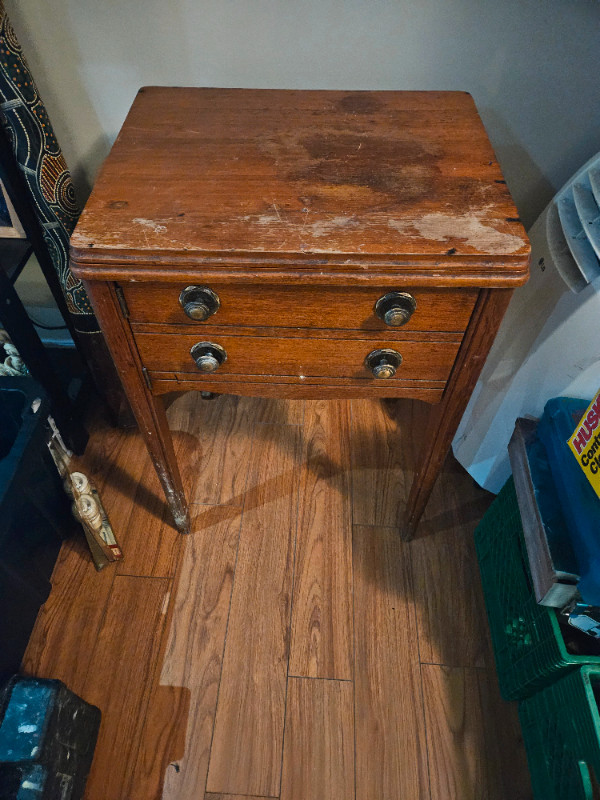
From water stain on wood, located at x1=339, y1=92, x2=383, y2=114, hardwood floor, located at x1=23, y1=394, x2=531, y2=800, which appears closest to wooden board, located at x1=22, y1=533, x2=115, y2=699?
hardwood floor, located at x1=23, y1=394, x2=531, y2=800

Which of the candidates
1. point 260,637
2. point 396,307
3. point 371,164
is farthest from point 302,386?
point 260,637

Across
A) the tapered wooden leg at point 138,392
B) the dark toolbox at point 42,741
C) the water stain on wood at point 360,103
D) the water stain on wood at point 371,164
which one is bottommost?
the dark toolbox at point 42,741

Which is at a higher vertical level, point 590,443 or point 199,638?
point 590,443

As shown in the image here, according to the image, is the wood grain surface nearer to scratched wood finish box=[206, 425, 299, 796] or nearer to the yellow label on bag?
scratched wood finish box=[206, 425, 299, 796]

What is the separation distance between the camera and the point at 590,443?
75cm

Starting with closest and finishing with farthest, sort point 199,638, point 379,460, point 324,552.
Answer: point 199,638, point 324,552, point 379,460

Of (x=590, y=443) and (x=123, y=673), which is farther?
(x=123, y=673)

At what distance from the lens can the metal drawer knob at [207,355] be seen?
0.81 m

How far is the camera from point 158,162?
789mm

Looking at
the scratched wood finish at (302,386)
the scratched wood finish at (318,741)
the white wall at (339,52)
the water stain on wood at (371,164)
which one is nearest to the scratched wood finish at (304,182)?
the water stain on wood at (371,164)

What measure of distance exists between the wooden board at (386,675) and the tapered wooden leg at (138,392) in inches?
17.4

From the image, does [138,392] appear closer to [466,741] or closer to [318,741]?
[318,741]

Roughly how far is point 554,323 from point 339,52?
0.63 metres

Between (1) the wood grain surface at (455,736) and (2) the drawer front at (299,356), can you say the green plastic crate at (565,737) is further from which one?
(2) the drawer front at (299,356)
